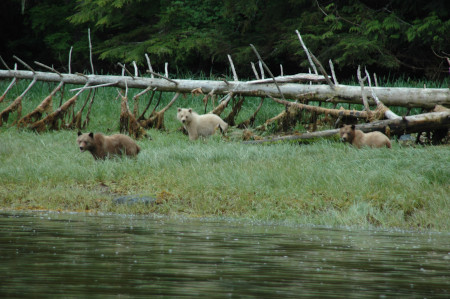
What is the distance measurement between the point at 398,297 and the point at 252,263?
4.85 feet

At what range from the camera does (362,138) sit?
12.9 metres

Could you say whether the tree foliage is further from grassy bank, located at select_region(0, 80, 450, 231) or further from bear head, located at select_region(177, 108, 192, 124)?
grassy bank, located at select_region(0, 80, 450, 231)

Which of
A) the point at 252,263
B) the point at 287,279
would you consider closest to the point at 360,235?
the point at 252,263

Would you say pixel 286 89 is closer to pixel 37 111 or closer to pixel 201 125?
pixel 201 125

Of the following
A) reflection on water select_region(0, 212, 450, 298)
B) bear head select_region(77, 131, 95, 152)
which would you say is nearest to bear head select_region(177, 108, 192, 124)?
bear head select_region(77, 131, 95, 152)

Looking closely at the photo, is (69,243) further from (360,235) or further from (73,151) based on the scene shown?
(73,151)

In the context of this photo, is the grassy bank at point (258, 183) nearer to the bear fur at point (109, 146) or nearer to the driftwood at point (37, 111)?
the bear fur at point (109, 146)

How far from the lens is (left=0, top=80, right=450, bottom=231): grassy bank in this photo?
9.27 meters

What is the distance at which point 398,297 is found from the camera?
4.13 metres

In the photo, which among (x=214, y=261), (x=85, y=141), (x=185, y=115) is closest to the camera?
(x=214, y=261)

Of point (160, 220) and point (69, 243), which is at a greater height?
point (69, 243)

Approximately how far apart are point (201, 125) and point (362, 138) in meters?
4.27

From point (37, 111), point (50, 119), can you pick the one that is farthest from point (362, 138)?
point (37, 111)

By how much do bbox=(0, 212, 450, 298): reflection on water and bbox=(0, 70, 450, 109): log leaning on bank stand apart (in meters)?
6.70
